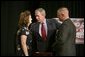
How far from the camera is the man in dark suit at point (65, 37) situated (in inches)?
72.3

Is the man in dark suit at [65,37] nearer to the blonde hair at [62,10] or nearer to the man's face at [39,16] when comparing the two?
the blonde hair at [62,10]

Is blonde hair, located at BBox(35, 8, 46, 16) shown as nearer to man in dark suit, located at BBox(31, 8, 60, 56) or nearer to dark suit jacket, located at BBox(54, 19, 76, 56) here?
man in dark suit, located at BBox(31, 8, 60, 56)

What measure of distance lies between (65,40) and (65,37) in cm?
3

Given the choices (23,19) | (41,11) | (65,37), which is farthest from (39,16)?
(65,37)

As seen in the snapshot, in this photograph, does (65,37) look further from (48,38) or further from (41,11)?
(41,11)

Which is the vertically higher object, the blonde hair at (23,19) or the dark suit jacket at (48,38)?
the blonde hair at (23,19)

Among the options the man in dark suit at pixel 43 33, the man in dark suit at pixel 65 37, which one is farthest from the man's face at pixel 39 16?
the man in dark suit at pixel 65 37

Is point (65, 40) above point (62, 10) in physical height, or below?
below

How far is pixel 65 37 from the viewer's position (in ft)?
5.99

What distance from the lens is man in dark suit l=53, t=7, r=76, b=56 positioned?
6.03ft

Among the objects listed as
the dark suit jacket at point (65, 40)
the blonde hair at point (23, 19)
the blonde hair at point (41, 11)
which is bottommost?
the dark suit jacket at point (65, 40)

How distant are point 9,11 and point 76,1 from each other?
70 centimetres

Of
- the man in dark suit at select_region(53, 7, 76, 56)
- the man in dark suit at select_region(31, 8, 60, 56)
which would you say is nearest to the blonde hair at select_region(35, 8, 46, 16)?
the man in dark suit at select_region(31, 8, 60, 56)

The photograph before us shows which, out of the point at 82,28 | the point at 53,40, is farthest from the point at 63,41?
the point at 82,28
